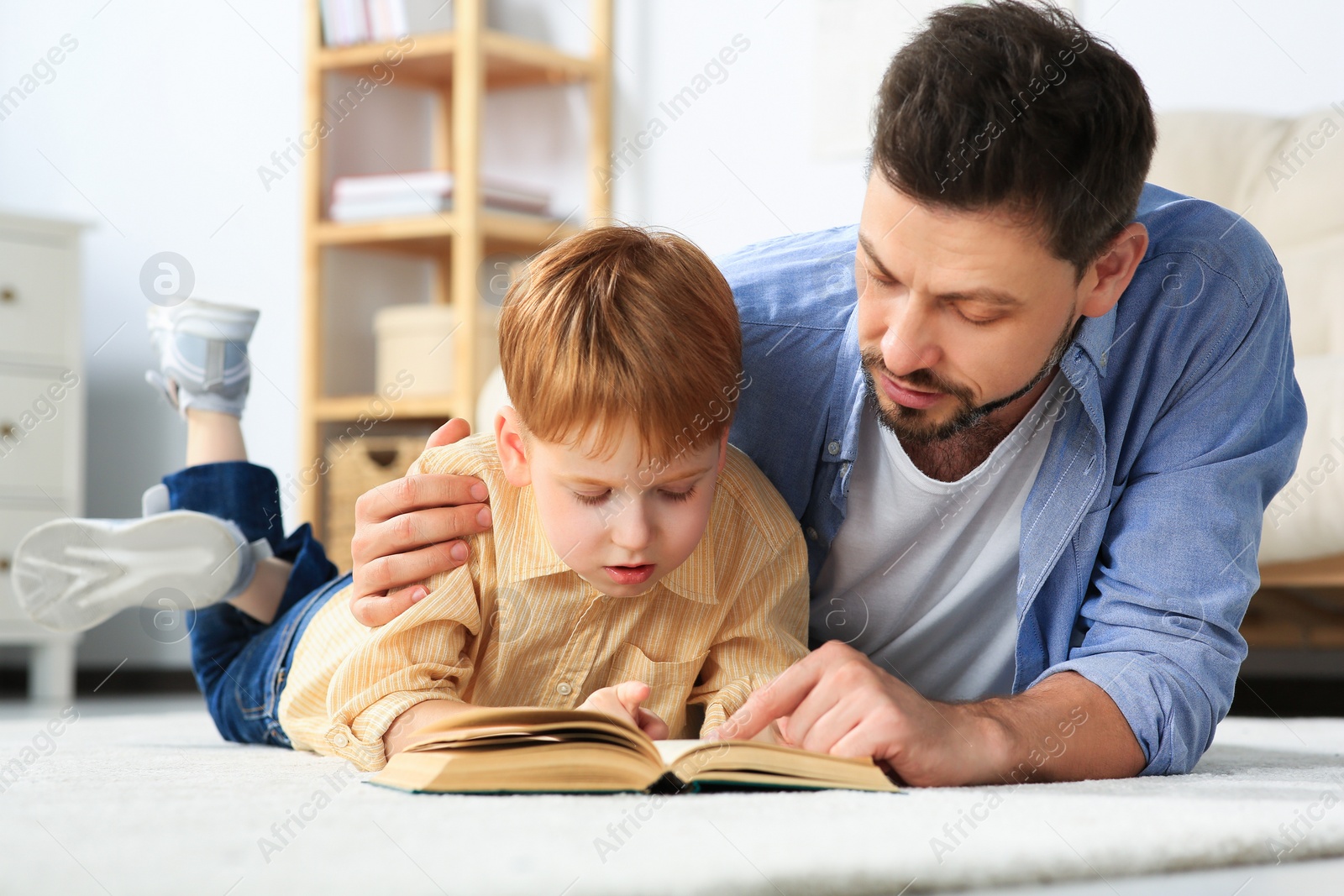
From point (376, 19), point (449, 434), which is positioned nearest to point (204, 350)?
point (449, 434)

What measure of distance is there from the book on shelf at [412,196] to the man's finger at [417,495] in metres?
1.96

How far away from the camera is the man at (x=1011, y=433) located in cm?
97

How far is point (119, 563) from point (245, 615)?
0.16 metres

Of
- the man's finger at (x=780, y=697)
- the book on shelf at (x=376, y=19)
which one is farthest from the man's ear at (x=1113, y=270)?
the book on shelf at (x=376, y=19)

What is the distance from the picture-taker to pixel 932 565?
1.24 m

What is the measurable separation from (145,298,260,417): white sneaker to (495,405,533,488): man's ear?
59 cm

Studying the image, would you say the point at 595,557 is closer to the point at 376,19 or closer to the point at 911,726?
the point at 911,726

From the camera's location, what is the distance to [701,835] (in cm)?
65

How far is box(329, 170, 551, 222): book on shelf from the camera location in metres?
2.96

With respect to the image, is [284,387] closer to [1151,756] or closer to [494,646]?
[494,646]

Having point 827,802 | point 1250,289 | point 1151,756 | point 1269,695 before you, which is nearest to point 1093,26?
point 1269,695

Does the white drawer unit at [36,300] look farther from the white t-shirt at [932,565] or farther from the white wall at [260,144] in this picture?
the white t-shirt at [932,565]

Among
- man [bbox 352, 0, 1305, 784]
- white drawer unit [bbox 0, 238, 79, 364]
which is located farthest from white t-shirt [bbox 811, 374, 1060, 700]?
white drawer unit [bbox 0, 238, 79, 364]

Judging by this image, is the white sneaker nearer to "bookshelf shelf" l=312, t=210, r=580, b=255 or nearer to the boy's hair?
the boy's hair
